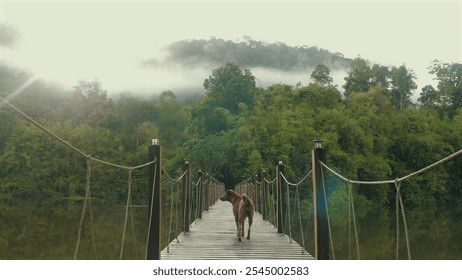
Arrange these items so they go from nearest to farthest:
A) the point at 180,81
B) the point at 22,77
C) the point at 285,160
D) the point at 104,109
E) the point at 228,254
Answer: the point at 228,254
the point at 285,160
the point at 22,77
the point at 104,109
the point at 180,81

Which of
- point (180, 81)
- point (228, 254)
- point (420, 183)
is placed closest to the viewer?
point (228, 254)

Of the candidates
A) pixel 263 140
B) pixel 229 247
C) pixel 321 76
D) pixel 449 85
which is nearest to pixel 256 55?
Answer: pixel 321 76

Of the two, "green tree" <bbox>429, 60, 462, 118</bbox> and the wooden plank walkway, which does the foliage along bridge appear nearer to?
the wooden plank walkway

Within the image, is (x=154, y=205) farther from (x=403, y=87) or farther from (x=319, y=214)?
(x=403, y=87)

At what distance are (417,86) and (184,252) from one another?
40.9m

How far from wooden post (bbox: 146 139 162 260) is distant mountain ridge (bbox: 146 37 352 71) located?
168 feet

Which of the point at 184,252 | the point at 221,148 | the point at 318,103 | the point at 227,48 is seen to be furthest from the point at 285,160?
the point at 227,48

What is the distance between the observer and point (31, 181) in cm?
2786

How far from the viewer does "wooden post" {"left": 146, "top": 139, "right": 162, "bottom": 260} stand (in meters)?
4.29

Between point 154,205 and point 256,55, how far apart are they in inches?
2439

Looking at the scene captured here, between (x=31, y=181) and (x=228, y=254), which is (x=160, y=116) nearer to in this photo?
(x=31, y=181)

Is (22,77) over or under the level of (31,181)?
over

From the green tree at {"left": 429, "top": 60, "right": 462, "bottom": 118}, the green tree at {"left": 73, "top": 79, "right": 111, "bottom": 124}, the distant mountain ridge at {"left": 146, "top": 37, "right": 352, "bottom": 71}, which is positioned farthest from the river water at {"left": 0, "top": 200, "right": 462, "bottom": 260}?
the distant mountain ridge at {"left": 146, "top": 37, "right": 352, "bottom": 71}

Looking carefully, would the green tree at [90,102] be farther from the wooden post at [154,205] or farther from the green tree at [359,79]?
the wooden post at [154,205]
